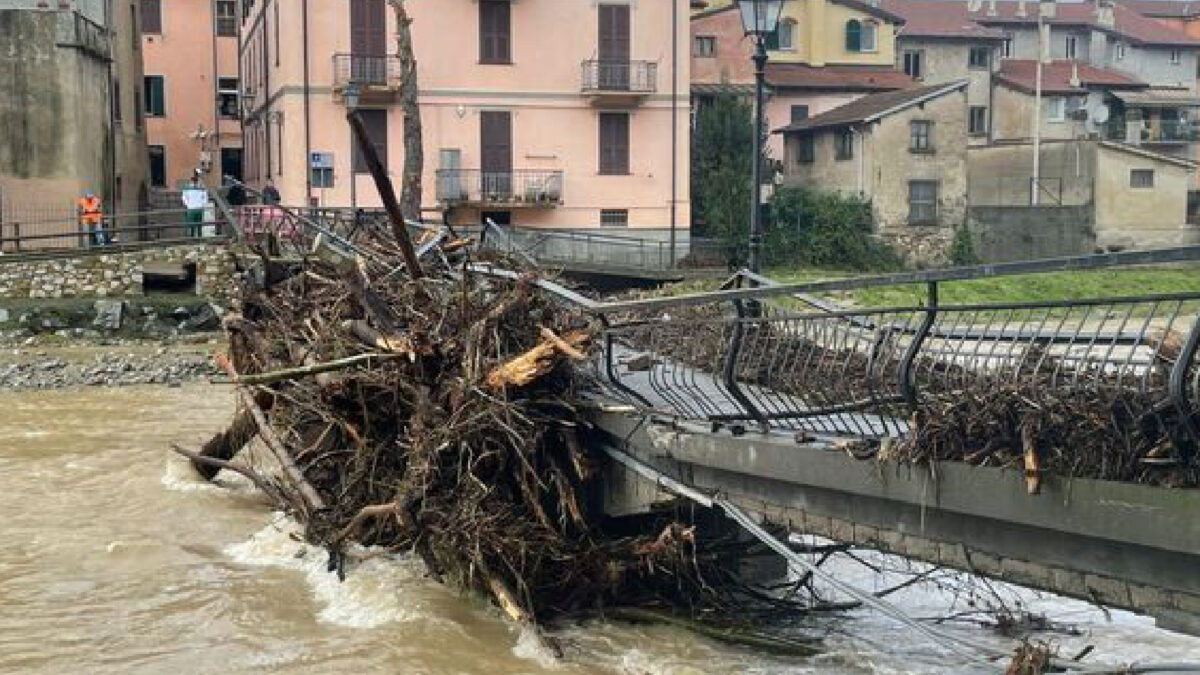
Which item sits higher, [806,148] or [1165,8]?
[1165,8]

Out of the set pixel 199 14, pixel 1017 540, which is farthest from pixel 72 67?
pixel 1017 540

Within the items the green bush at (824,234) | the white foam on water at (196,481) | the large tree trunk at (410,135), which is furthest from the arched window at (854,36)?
the white foam on water at (196,481)

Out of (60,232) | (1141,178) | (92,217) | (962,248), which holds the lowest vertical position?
(962,248)

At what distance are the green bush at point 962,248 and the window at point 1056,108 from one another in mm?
15223

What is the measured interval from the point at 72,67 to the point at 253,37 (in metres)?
15.8

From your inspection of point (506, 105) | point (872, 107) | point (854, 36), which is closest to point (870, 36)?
point (854, 36)

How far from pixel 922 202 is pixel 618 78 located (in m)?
12.1

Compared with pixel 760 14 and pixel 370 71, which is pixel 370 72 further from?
pixel 760 14

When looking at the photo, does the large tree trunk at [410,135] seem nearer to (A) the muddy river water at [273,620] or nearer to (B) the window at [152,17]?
(A) the muddy river water at [273,620]

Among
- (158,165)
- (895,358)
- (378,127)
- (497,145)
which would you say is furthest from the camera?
(158,165)

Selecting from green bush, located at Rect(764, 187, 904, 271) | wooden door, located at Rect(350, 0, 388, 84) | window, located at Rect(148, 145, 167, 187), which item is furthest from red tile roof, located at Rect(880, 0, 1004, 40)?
window, located at Rect(148, 145, 167, 187)

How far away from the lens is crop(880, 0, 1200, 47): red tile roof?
6039 cm

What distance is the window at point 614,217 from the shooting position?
1624 inches

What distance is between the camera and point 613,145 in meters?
41.4
